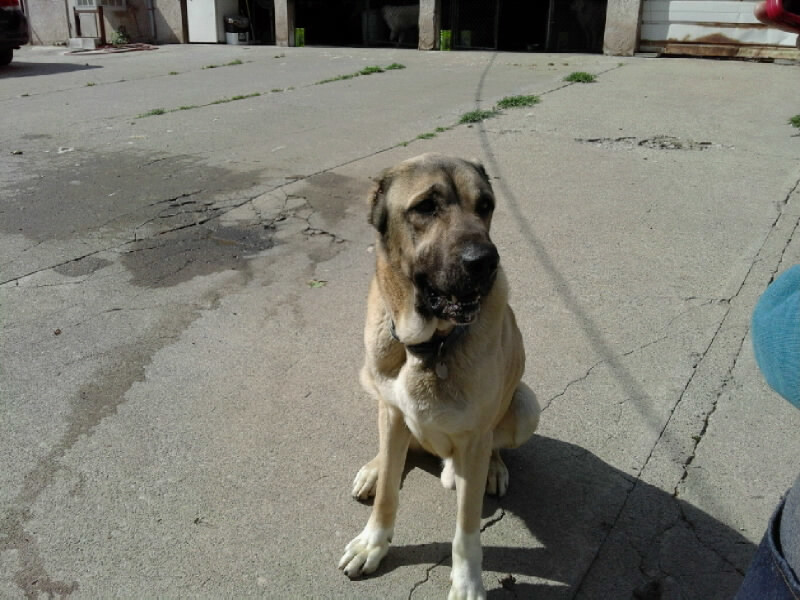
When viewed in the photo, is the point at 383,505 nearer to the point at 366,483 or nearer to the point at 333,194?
the point at 366,483

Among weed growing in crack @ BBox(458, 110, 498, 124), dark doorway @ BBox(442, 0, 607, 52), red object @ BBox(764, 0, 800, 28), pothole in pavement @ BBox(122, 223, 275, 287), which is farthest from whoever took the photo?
dark doorway @ BBox(442, 0, 607, 52)

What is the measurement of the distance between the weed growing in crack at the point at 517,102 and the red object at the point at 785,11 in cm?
865

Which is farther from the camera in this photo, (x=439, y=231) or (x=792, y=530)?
(x=439, y=231)

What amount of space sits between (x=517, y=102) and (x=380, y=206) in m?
7.86

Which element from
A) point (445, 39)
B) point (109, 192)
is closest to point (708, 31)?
point (445, 39)

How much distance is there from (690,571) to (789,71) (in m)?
12.4

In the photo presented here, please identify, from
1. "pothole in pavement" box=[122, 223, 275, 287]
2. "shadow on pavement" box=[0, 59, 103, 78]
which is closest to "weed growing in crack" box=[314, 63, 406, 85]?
"shadow on pavement" box=[0, 59, 103, 78]

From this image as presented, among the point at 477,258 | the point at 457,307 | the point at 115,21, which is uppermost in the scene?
the point at 115,21

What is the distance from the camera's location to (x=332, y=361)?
386 cm

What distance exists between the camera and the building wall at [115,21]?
19797 millimetres

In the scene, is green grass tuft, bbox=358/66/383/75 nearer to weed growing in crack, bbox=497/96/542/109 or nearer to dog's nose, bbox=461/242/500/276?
weed growing in crack, bbox=497/96/542/109

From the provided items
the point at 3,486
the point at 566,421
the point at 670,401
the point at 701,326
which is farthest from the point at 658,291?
the point at 3,486

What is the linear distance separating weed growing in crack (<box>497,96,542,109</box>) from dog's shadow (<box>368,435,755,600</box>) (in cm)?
744

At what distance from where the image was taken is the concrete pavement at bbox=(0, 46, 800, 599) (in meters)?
2.59
